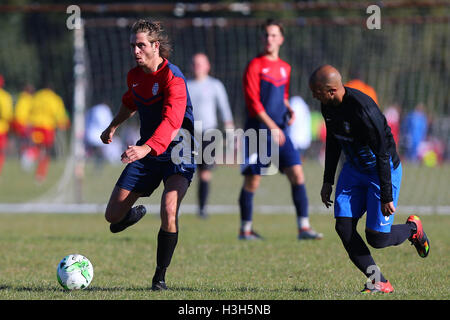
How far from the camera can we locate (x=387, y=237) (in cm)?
540

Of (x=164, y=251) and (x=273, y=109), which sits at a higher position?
(x=273, y=109)

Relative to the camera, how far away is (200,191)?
11.4 m

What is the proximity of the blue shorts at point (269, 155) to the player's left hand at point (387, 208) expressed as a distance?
339cm

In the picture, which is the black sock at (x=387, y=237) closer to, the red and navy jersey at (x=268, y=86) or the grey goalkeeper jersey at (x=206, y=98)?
the red and navy jersey at (x=268, y=86)

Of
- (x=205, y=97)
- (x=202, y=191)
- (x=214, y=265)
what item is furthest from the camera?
(x=202, y=191)

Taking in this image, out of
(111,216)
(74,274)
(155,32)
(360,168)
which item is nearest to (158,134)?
(155,32)

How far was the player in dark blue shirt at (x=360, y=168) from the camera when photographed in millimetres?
5078

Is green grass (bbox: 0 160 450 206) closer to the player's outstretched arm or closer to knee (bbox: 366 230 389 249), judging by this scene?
the player's outstretched arm

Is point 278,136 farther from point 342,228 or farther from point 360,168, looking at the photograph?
point 342,228

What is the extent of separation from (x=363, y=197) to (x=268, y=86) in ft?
11.2

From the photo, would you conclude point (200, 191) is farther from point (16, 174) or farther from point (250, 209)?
point (16, 174)

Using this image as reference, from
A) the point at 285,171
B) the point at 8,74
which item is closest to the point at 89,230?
the point at 285,171

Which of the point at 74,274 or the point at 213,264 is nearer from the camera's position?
the point at 74,274

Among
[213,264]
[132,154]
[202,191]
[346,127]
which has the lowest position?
[202,191]
